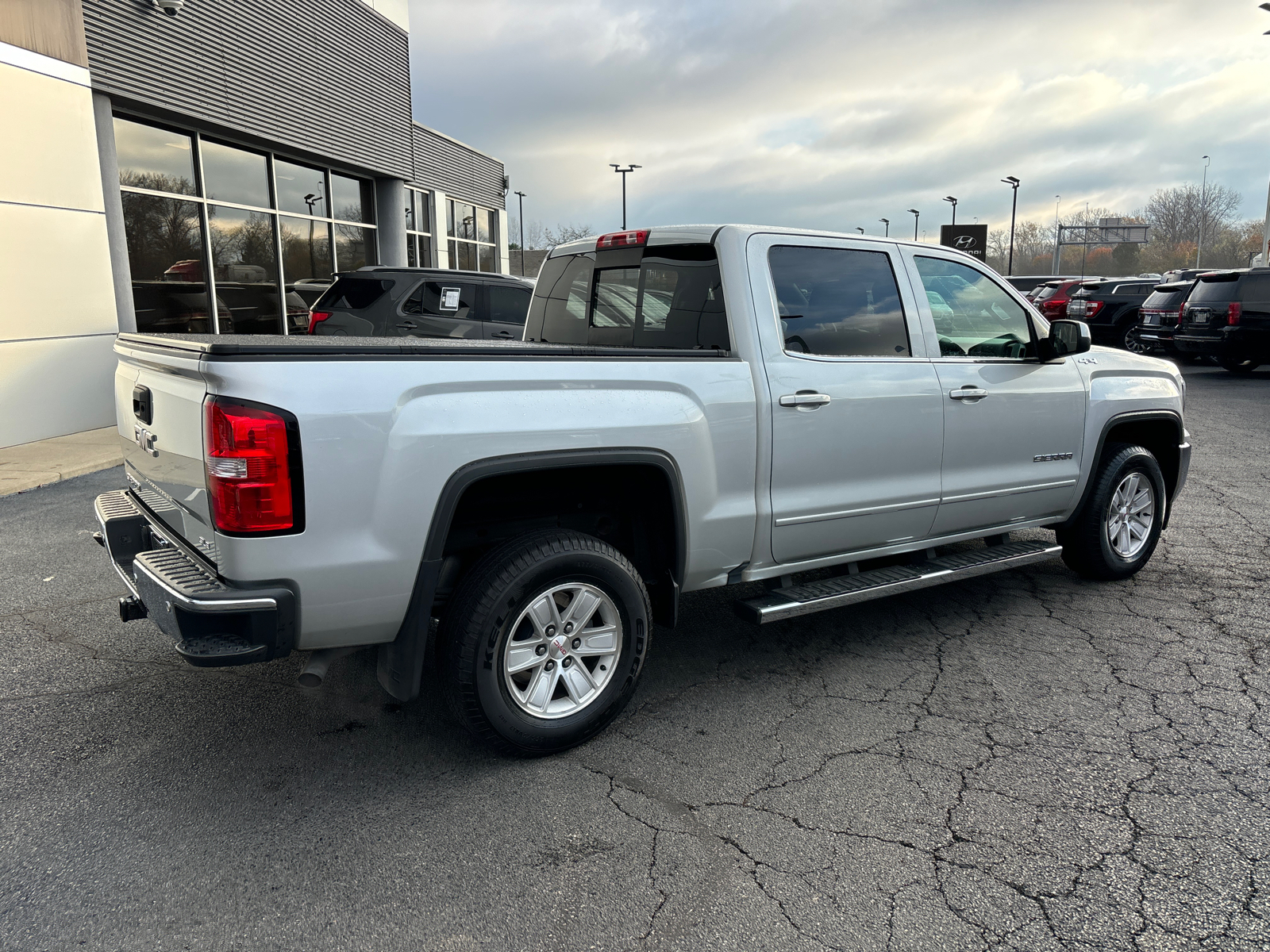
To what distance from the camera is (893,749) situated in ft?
11.0

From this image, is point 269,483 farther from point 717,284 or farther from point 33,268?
point 33,268

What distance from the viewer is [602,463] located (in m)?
3.19

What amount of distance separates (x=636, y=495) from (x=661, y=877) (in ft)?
4.87

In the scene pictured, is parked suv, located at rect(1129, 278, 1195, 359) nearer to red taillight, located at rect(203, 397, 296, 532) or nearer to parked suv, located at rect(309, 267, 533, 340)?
parked suv, located at rect(309, 267, 533, 340)

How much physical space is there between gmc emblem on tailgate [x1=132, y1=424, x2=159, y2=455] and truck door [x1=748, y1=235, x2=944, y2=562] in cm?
232

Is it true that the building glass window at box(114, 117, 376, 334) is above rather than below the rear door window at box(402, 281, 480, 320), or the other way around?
above

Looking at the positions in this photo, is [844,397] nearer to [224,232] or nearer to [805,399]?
[805,399]

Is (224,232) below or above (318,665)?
above

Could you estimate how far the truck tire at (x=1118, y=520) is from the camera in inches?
200

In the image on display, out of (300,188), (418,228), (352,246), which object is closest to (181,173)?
(300,188)

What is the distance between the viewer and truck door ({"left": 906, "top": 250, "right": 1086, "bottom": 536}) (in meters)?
4.34

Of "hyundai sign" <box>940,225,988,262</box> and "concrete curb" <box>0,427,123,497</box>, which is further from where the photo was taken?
"hyundai sign" <box>940,225,988,262</box>

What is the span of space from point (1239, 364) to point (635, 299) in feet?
56.8

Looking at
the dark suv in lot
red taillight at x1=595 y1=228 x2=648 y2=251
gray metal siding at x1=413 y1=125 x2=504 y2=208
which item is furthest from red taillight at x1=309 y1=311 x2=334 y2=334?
the dark suv in lot
